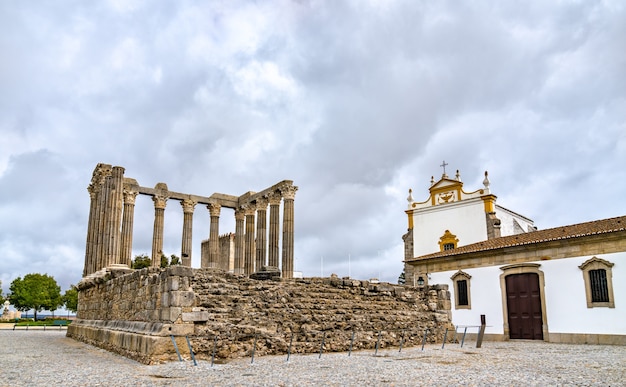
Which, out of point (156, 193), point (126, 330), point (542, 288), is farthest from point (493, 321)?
point (156, 193)

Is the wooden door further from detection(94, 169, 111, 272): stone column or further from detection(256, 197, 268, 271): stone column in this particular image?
detection(94, 169, 111, 272): stone column

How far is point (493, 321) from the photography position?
2077 centimetres

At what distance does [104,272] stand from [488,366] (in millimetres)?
14694

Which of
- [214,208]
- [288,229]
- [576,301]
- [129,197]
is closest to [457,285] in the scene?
[576,301]

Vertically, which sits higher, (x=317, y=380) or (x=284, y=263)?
(x=284, y=263)

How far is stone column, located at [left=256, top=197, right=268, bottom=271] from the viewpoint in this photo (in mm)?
26391

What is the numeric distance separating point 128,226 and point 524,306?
17833mm

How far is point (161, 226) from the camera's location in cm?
2609

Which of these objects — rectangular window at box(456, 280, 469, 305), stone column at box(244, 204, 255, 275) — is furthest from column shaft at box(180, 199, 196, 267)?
rectangular window at box(456, 280, 469, 305)

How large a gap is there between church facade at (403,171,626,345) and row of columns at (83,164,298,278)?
283 inches

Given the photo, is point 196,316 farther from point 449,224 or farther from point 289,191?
point 449,224

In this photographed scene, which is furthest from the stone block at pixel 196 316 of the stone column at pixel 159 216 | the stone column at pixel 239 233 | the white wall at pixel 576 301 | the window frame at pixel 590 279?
the stone column at pixel 239 233

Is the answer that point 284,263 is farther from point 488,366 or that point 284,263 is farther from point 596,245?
point 488,366

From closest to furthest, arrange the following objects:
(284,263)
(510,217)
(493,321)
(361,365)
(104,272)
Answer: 1. (361,365)
2. (104,272)
3. (493,321)
4. (284,263)
5. (510,217)
